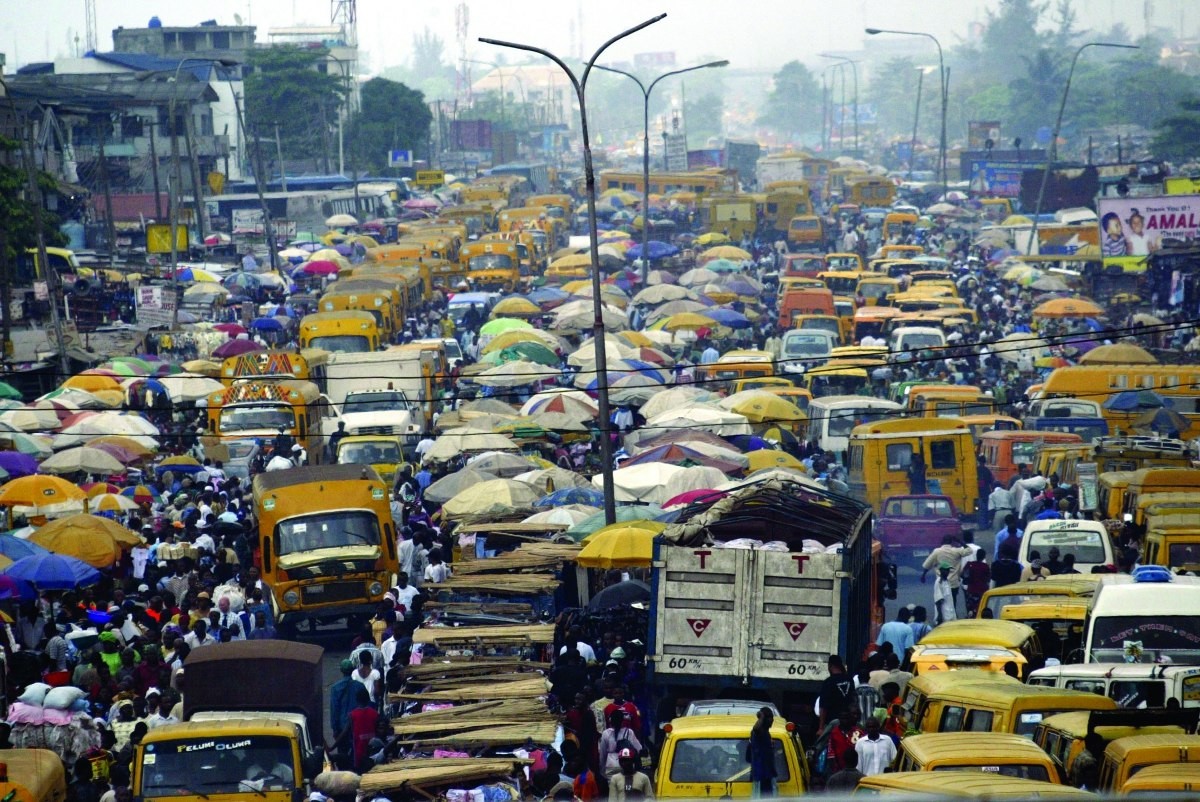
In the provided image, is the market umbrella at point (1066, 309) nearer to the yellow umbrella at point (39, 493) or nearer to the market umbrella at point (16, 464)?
the market umbrella at point (16, 464)

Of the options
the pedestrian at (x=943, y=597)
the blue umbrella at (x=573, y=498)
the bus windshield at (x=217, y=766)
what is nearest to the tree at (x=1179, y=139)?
the blue umbrella at (x=573, y=498)

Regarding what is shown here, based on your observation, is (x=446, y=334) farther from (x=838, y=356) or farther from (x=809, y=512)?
(x=809, y=512)

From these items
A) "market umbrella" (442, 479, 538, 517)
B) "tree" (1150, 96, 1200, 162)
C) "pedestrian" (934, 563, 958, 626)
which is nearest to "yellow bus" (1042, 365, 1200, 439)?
"market umbrella" (442, 479, 538, 517)

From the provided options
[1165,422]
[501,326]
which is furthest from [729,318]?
[1165,422]

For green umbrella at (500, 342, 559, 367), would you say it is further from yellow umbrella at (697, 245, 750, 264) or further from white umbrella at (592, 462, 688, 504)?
yellow umbrella at (697, 245, 750, 264)

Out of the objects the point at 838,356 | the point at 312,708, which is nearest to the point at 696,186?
the point at 838,356

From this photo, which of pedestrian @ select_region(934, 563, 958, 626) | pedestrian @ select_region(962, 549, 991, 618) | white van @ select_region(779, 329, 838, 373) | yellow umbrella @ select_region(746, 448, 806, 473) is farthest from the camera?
white van @ select_region(779, 329, 838, 373)
